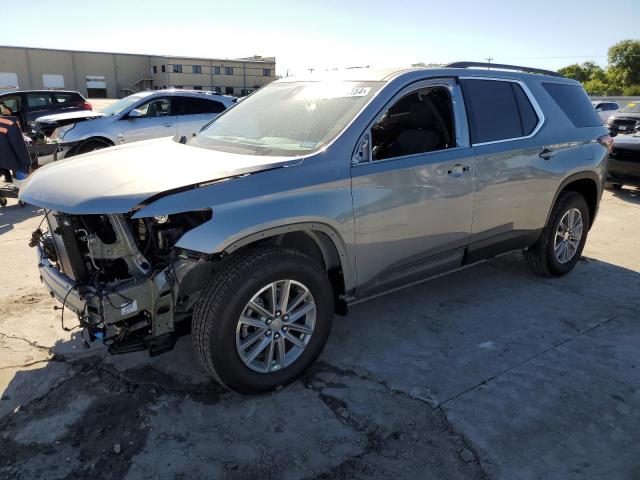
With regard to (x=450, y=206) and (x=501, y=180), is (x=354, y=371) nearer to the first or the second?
(x=450, y=206)

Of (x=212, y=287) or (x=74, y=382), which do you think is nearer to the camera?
(x=212, y=287)

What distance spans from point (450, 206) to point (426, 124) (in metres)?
0.70

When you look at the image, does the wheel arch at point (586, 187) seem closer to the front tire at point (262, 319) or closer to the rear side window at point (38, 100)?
the front tire at point (262, 319)

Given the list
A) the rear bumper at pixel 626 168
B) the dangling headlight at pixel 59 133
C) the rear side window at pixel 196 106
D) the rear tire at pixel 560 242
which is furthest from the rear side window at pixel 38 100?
the rear tire at pixel 560 242

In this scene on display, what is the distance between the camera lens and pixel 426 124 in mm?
3994

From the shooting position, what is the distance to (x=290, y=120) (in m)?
3.71

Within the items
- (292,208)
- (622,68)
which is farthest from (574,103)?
(622,68)

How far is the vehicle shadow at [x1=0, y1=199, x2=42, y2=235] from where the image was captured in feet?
22.7

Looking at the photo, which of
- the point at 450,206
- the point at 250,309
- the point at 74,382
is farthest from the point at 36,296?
the point at 450,206

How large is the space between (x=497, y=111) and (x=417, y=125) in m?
0.76

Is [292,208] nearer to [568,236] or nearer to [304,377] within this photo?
[304,377]

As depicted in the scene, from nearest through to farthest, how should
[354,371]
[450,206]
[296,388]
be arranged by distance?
[296,388]
[354,371]
[450,206]

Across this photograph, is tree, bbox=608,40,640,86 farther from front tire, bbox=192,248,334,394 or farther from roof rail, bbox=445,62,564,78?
front tire, bbox=192,248,334,394

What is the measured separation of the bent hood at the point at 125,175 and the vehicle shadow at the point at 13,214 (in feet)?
13.8
